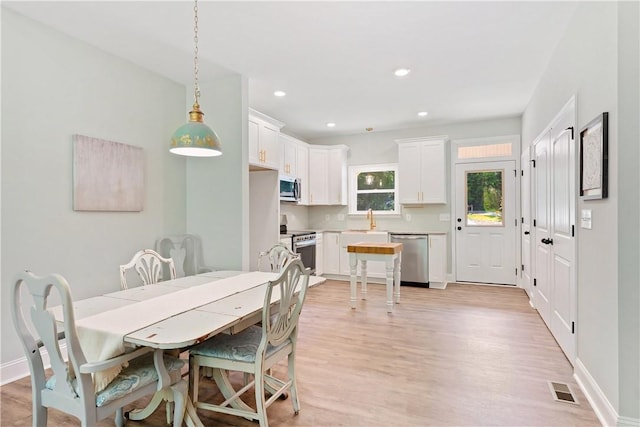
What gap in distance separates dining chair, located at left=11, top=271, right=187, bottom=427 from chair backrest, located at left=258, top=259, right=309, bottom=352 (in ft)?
1.69

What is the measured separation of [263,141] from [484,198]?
145 inches

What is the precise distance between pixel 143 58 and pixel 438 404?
12.4 feet

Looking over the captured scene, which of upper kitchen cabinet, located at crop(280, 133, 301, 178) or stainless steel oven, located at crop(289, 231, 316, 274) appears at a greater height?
upper kitchen cabinet, located at crop(280, 133, 301, 178)

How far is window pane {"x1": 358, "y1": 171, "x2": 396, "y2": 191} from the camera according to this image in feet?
20.6

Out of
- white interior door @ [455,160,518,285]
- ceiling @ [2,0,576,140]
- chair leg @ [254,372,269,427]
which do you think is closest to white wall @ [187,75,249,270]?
ceiling @ [2,0,576,140]

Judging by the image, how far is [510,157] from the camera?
5395 millimetres

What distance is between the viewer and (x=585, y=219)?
2.26 m

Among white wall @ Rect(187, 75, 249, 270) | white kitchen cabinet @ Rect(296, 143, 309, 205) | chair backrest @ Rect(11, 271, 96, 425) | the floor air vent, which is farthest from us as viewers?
white kitchen cabinet @ Rect(296, 143, 309, 205)

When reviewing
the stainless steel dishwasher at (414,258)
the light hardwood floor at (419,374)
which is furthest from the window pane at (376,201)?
the light hardwood floor at (419,374)

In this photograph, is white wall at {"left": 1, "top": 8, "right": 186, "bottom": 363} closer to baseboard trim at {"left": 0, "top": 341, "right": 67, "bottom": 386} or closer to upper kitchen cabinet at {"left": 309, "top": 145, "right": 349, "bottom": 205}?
baseboard trim at {"left": 0, "top": 341, "right": 67, "bottom": 386}

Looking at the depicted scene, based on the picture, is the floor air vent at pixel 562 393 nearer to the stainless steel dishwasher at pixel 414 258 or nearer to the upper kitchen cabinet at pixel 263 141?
the stainless steel dishwasher at pixel 414 258

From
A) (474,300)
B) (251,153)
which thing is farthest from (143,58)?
(474,300)

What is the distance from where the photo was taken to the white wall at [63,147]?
2.48 m

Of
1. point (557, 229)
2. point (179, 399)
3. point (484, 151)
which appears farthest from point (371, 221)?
point (179, 399)
